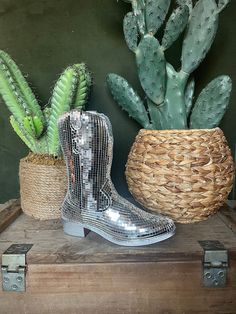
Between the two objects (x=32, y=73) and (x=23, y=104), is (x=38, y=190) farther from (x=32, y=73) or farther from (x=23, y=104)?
(x=32, y=73)

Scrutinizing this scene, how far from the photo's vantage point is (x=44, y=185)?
2.37 ft

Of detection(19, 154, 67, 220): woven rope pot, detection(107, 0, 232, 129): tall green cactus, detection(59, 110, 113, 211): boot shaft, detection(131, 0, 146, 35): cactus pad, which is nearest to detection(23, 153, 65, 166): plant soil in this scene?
detection(19, 154, 67, 220): woven rope pot

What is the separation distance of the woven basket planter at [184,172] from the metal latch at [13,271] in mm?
283

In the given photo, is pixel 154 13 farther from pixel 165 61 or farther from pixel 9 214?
pixel 9 214

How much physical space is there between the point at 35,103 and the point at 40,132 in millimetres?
89

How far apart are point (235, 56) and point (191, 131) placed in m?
0.39

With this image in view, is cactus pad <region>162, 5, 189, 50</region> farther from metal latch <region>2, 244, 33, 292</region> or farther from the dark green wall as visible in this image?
metal latch <region>2, 244, 33, 292</region>

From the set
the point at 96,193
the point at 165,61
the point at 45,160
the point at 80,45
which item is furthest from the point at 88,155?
the point at 80,45

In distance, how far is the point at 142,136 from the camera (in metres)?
0.72

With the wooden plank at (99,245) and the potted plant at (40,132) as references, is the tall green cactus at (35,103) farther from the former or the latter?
the wooden plank at (99,245)

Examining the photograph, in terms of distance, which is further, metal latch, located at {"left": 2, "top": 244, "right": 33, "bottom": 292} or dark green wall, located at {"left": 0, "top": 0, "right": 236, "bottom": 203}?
dark green wall, located at {"left": 0, "top": 0, "right": 236, "bottom": 203}

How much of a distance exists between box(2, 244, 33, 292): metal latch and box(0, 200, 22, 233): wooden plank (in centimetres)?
13

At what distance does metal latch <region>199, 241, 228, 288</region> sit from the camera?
22.2 inches

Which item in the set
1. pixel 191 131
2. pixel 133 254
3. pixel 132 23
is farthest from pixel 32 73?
pixel 133 254
